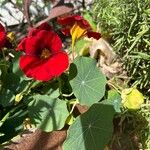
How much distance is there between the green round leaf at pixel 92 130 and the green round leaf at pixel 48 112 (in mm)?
61

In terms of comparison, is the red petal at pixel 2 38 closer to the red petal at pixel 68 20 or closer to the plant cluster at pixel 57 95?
the plant cluster at pixel 57 95

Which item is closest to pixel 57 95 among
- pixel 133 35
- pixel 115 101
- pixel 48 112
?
pixel 48 112

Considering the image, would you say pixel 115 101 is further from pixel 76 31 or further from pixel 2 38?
pixel 2 38

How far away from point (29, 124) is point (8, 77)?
173mm

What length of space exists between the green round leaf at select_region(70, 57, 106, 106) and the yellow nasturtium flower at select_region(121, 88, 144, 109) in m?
0.11

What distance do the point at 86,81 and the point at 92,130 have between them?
0.16 m

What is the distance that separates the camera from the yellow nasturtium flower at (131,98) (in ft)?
5.81

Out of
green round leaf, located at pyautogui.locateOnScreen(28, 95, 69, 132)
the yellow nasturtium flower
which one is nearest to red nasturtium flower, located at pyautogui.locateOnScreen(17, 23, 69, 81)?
green round leaf, located at pyautogui.locateOnScreen(28, 95, 69, 132)

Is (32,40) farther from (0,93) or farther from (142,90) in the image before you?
(142,90)

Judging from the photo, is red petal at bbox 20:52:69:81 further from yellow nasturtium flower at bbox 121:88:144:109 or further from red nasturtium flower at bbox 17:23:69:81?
yellow nasturtium flower at bbox 121:88:144:109

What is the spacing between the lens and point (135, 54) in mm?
1941

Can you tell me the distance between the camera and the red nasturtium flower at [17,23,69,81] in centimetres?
159

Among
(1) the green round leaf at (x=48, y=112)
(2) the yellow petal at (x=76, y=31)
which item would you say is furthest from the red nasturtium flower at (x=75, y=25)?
(1) the green round leaf at (x=48, y=112)

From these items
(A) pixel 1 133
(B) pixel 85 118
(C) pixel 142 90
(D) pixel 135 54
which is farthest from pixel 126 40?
(A) pixel 1 133
